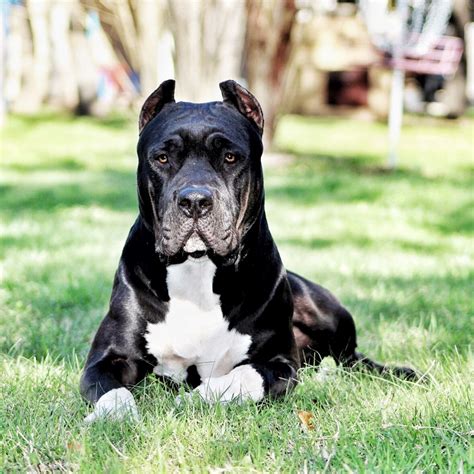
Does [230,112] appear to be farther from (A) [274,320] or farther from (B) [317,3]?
(B) [317,3]

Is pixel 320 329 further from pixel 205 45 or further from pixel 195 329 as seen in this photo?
pixel 205 45

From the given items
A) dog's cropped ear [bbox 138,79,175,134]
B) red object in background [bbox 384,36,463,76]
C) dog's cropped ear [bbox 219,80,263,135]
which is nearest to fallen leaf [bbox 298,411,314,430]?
dog's cropped ear [bbox 219,80,263,135]

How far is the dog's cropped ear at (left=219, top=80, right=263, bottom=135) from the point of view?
376cm

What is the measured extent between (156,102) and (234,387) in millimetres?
1208

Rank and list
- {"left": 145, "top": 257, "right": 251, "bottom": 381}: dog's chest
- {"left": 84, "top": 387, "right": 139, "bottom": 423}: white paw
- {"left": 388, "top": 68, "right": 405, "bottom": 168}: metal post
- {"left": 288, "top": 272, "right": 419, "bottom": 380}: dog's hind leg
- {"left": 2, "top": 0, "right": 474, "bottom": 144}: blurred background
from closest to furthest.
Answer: {"left": 84, "top": 387, "right": 139, "bottom": 423}: white paw < {"left": 145, "top": 257, "right": 251, "bottom": 381}: dog's chest < {"left": 288, "top": 272, "right": 419, "bottom": 380}: dog's hind leg < {"left": 2, "top": 0, "right": 474, "bottom": 144}: blurred background < {"left": 388, "top": 68, "right": 405, "bottom": 168}: metal post

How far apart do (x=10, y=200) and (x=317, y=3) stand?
1082cm

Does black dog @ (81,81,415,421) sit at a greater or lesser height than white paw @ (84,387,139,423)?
greater

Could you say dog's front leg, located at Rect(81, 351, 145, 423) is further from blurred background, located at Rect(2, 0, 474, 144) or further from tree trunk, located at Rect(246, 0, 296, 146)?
tree trunk, located at Rect(246, 0, 296, 146)

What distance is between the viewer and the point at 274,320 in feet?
12.1

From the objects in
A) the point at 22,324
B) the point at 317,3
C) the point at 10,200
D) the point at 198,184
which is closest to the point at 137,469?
the point at 198,184

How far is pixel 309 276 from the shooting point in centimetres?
627

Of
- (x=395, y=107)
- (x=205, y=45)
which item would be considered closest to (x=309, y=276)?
(x=205, y=45)

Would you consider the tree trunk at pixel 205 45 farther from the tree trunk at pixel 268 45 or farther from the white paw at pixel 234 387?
the white paw at pixel 234 387

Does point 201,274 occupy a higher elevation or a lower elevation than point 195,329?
higher
